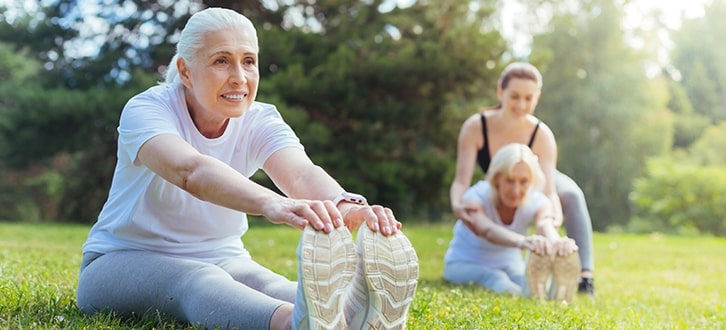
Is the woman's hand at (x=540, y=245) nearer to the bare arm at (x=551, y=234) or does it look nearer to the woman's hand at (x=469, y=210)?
the bare arm at (x=551, y=234)

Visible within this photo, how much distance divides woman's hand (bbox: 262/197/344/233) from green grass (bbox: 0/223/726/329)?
0.59 m

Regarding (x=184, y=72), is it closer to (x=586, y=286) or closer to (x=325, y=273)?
(x=325, y=273)

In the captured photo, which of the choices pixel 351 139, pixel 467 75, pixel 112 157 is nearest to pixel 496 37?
pixel 467 75

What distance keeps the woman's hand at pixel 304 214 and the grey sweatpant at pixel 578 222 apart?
325 centimetres

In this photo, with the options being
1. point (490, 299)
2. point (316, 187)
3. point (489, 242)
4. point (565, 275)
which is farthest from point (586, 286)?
point (316, 187)

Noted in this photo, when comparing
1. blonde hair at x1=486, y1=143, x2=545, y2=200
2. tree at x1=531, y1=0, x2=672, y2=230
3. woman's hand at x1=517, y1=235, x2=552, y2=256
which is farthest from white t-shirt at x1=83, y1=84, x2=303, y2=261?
tree at x1=531, y1=0, x2=672, y2=230

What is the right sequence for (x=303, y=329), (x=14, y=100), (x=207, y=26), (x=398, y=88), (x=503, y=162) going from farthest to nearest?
(x=398, y=88), (x=14, y=100), (x=503, y=162), (x=207, y=26), (x=303, y=329)

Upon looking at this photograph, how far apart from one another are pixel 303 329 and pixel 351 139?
12.4 m

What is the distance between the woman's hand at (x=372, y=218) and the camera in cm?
211

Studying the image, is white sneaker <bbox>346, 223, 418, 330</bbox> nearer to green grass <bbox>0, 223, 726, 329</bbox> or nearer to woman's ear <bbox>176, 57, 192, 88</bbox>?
green grass <bbox>0, 223, 726, 329</bbox>

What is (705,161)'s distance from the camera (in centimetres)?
2344

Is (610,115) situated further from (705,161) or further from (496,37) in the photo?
(496,37)

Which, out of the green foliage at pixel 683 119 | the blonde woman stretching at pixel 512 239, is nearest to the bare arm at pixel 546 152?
the blonde woman stretching at pixel 512 239

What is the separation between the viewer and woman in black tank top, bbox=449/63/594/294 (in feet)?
16.1
